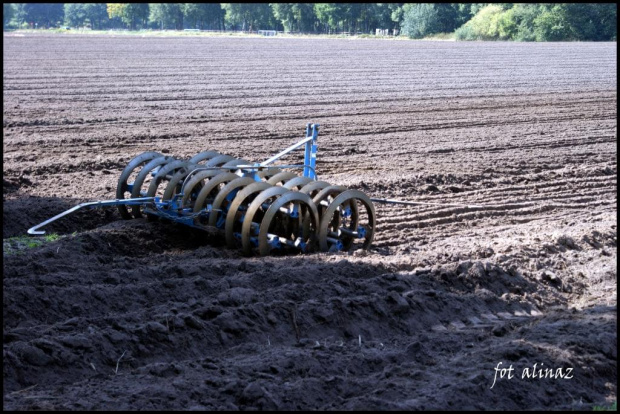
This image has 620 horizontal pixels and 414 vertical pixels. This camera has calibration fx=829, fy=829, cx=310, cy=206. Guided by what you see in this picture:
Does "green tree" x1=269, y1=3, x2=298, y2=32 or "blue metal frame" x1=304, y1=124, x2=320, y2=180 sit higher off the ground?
"green tree" x1=269, y1=3, x2=298, y2=32

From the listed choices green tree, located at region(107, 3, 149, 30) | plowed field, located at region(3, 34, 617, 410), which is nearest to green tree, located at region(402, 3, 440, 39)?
green tree, located at region(107, 3, 149, 30)

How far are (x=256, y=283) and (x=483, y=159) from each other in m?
7.64

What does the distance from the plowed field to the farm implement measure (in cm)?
28

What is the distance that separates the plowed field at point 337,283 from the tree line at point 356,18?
4617 cm

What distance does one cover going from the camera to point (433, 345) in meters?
5.99

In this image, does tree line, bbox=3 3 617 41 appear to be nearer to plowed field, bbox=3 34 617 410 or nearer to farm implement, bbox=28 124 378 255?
plowed field, bbox=3 34 617 410

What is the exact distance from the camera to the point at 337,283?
707cm

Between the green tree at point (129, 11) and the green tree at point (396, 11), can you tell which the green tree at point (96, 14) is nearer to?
the green tree at point (129, 11)

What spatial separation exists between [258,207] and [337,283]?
1463mm

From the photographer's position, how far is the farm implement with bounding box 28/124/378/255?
8188 millimetres

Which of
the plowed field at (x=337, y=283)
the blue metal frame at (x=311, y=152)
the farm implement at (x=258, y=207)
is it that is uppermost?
the blue metal frame at (x=311, y=152)

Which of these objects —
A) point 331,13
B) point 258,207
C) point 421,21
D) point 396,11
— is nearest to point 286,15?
point 331,13

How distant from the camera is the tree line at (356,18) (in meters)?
60.5

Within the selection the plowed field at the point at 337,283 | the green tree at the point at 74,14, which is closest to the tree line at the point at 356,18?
the green tree at the point at 74,14
